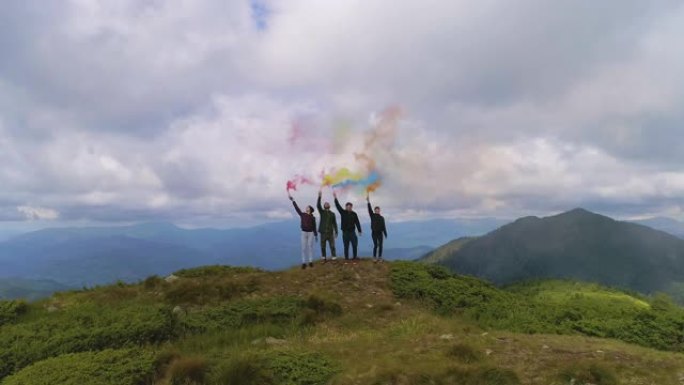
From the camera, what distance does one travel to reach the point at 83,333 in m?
13.6

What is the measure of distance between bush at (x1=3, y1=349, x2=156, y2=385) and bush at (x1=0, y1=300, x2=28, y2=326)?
9.23 m

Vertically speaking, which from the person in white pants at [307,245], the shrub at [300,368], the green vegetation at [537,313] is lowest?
the green vegetation at [537,313]

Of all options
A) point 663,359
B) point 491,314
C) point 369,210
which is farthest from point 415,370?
point 369,210

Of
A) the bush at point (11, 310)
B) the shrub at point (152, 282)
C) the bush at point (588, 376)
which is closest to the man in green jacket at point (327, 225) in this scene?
the shrub at point (152, 282)

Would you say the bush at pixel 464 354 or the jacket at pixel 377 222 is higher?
the jacket at pixel 377 222

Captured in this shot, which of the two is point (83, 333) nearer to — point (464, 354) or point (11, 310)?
point (11, 310)

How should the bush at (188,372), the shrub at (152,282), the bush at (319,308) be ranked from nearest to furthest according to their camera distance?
the bush at (188,372)
the bush at (319,308)
the shrub at (152,282)

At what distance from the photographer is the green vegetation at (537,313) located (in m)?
18.1

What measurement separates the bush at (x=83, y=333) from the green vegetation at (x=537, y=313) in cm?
1106

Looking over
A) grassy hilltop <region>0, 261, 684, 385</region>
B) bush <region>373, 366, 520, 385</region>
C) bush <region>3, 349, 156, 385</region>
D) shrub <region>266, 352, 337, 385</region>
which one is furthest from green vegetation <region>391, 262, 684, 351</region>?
bush <region>3, 349, 156, 385</region>

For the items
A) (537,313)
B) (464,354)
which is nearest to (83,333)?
(464,354)

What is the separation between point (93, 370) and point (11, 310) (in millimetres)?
11425

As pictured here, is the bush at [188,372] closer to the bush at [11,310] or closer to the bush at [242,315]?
the bush at [242,315]

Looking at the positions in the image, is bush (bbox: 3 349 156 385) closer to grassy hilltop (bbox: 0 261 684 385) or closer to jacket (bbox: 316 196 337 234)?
grassy hilltop (bbox: 0 261 684 385)
